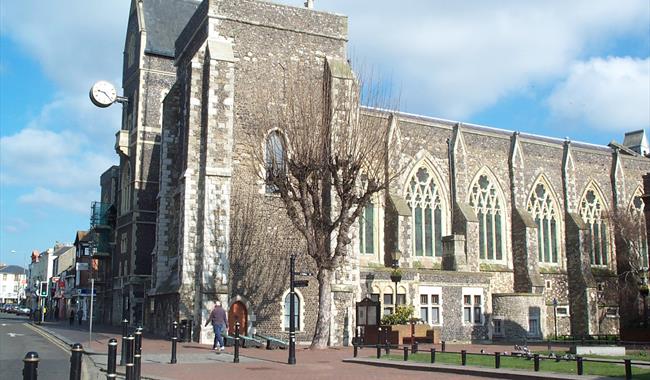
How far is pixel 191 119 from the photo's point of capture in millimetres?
26656

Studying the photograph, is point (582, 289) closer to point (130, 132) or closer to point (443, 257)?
point (443, 257)

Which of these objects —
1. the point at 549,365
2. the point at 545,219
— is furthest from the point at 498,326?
the point at 549,365

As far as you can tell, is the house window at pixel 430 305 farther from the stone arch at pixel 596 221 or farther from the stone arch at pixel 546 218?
the stone arch at pixel 596 221

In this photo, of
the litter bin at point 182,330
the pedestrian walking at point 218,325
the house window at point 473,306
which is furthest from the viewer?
the house window at point 473,306

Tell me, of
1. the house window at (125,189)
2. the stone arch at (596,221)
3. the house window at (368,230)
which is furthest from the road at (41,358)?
the stone arch at (596,221)

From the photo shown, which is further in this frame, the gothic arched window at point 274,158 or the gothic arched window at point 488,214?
the gothic arched window at point 488,214

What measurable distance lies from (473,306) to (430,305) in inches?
106

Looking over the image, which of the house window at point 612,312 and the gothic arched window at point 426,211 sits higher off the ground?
the gothic arched window at point 426,211

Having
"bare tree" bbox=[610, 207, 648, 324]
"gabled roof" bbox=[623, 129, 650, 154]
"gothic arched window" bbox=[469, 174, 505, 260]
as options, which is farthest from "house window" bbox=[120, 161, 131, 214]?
"gabled roof" bbox=[623, 129, 650, 154]

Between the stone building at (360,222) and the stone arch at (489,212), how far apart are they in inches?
2.9

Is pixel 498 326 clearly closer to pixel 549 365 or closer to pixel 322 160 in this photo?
pixel 322 160

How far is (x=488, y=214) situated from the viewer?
39125mm

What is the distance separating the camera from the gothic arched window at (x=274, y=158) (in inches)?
927

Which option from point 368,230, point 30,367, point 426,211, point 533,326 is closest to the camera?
point 30,367
